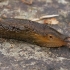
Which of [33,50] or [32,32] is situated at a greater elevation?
[32,32]

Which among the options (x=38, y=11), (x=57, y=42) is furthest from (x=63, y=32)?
(x=38, y=11)

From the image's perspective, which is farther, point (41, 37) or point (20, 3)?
point (20, 3)

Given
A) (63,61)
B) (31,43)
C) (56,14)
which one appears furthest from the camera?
(56,14)

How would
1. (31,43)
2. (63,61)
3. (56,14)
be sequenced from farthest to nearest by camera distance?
(56,14)
(31,43)
(63,61)

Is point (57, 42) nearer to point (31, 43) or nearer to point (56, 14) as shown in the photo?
point (31, 43)

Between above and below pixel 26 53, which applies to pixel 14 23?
above

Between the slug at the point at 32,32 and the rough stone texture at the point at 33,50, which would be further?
the slug at the point at 32,32
